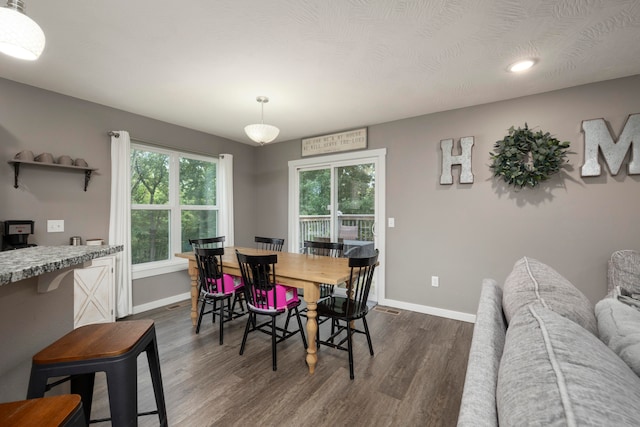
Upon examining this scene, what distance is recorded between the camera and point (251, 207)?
5059mm

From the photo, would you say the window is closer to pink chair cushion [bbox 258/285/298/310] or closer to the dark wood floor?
the dark wood floor

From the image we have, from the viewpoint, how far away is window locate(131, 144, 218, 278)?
357 centimetres

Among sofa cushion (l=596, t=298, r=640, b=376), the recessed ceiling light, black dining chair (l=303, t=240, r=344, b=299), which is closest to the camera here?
sofa cushion (l=596, t=298, r=640, b=376)

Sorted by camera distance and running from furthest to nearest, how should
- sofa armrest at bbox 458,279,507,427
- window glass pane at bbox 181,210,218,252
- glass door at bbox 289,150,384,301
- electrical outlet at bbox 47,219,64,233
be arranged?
window glass pane at bbox 181,210,218,252 → glass door at bbox 289,150,384,301 → electrical outlet at bbox 47,219,64,233 → sofa armrest at bbox 458,279,507,427

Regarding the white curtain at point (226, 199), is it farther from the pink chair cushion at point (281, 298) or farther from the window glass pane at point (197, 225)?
the pink chair cushion at point (281, 298)

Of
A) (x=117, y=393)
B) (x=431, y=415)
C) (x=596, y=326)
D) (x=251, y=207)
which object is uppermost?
(x=251, y=207)

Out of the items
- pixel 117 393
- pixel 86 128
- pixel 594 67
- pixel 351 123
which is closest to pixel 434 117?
pixel 351 123

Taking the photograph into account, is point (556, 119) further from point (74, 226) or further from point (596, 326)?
point (74, 226)

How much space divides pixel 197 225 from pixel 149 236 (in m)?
0.68

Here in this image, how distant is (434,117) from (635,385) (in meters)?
3.32

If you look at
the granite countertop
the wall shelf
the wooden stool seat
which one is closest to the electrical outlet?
the wall shelf

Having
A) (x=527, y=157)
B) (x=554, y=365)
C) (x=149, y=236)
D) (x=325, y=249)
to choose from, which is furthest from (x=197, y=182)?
(x=554, y=365)

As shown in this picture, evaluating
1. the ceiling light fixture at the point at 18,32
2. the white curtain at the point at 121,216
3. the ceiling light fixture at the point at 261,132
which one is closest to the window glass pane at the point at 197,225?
the white curtain at the point at 121,216

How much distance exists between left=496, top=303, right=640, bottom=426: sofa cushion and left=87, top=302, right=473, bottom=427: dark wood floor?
1.37 meters
